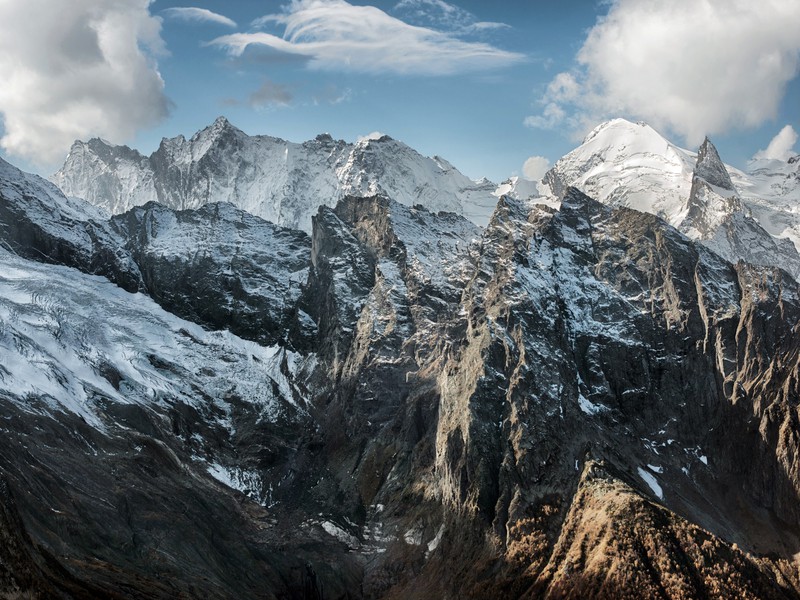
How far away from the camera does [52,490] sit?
131625 mm

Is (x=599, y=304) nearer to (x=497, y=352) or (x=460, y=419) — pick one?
(x=497, y=352)

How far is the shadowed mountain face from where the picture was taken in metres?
136

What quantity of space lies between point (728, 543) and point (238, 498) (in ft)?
291

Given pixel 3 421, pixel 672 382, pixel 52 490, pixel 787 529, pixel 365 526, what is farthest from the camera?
pixel 672 382

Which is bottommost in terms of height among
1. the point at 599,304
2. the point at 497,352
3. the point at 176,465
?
the point at 176,465

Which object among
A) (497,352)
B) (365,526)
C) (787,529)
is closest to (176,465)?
→ (365,526)

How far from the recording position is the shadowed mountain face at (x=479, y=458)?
136 meters

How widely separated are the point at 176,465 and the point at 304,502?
26419 millimetres

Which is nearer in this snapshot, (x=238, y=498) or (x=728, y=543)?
(x=728, y=543)

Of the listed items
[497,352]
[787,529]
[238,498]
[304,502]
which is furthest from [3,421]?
[787,529]

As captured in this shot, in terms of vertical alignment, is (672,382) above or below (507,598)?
above

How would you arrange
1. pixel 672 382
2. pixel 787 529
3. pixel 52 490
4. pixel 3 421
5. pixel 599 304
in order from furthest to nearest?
pixel 599 304 → pixel 672 382 → pixel 787 529 → pixel 3 421 → pixel 52 490

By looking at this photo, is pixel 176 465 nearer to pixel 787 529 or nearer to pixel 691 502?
pixel 691 502

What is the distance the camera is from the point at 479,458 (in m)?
159
